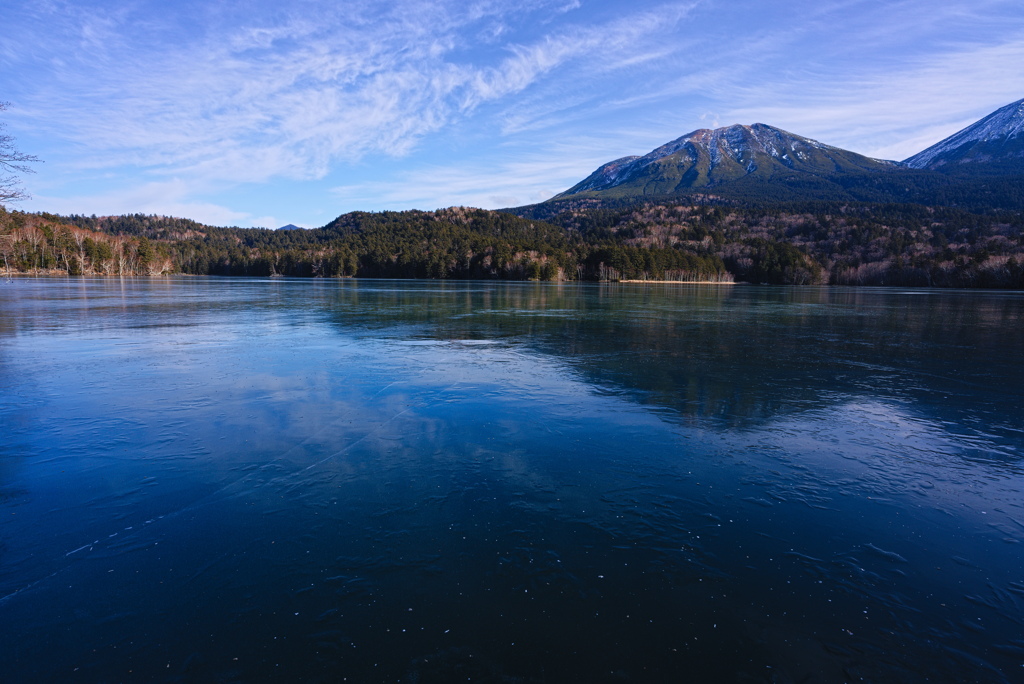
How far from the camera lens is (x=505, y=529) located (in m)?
6.92

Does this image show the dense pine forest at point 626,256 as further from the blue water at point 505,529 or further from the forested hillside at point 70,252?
the blue water at point 505,529

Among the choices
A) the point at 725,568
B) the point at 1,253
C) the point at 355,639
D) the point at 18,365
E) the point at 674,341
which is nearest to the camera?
the point at 355,639

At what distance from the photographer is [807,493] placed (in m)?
8.07

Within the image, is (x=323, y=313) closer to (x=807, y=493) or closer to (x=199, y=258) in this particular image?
(x=807, y=493)

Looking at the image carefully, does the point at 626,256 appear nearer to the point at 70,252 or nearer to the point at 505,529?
the point at 70,252

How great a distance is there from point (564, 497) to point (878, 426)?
318 inches

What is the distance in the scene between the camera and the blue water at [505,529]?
475 cm

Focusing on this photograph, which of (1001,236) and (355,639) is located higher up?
(1001,236)

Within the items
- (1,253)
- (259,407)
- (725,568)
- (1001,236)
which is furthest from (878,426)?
(1001,236)

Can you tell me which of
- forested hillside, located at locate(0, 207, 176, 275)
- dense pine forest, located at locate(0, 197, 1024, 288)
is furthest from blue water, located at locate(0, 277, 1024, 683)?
dense pine forest, located at locate(0, 197, 1024, 288)

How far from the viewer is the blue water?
15.6 feet

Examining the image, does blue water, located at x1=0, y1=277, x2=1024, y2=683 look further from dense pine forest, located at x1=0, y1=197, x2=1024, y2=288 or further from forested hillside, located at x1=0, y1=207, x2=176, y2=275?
dense pine forest, located at x1=0, y1=197, x2=1024, y2=288

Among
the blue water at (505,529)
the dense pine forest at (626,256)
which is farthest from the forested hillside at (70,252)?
the blue water at (505,529)

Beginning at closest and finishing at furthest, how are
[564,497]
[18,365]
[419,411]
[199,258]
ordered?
[564,497], [419,411], [18,365], [199,258]
